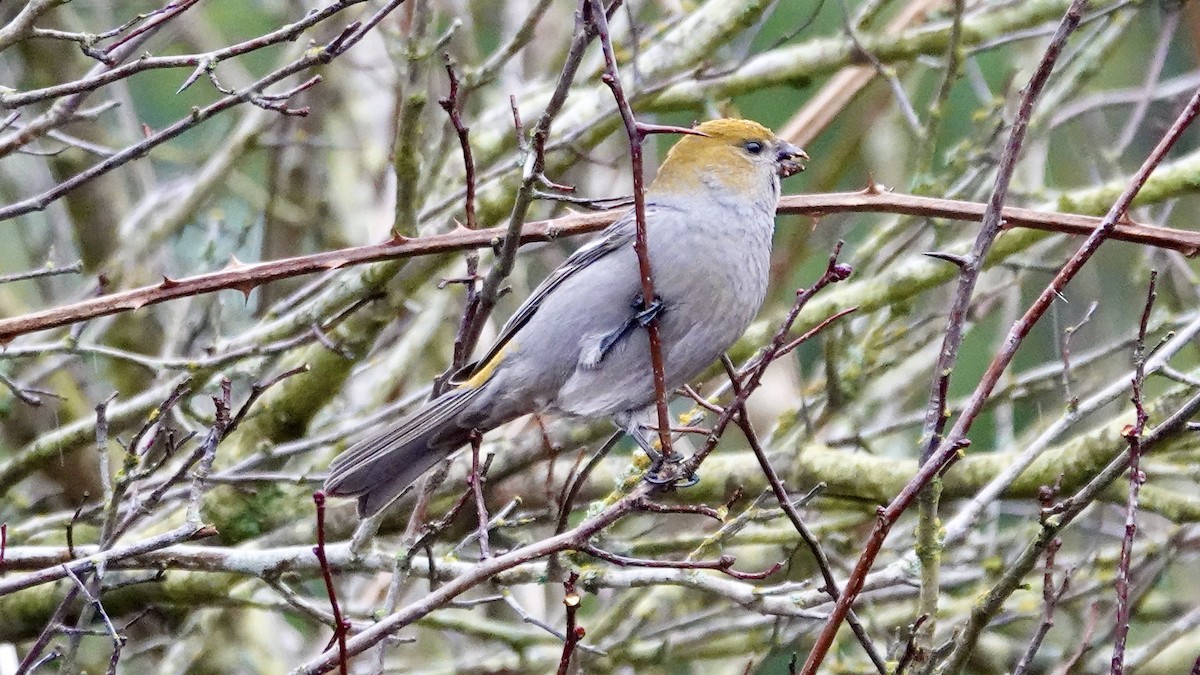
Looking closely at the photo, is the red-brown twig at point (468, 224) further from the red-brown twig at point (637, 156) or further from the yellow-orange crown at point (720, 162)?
the yellow-orange crown at point (720, 162)

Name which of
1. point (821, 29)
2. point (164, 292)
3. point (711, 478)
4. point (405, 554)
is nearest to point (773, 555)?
point (711, 478)

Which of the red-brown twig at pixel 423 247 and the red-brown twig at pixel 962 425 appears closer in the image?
the red-brown twig at pixel 962 425

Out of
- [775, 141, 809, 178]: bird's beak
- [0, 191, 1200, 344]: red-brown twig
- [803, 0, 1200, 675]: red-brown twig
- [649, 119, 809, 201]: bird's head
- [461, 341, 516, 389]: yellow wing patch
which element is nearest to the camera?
[803, 0, 1200, 675]: red-brown twig

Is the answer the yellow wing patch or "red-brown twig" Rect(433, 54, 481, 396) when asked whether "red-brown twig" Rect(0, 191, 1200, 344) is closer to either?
"red-brown twig" Rect(433, 54, 481, 396)

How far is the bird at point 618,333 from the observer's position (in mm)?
3904

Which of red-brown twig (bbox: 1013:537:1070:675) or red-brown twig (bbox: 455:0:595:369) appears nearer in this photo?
red-brown twig (bbox: 455:0:595:369)

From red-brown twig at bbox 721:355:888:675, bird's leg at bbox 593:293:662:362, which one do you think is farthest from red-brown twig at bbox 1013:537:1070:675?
bird's leg at bbox 593:293:662:362

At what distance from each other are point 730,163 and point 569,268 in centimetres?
61

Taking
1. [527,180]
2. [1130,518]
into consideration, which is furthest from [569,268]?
[1130,518]

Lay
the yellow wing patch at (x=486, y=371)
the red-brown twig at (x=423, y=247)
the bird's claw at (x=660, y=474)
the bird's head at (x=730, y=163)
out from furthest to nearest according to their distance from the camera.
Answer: the bird's head at (x=730, y=163)
the yellow wing patch at (x=486, y=371)
the red-brown twig at (x=423, y=247)
the bird's claw at (x=660, y=474)

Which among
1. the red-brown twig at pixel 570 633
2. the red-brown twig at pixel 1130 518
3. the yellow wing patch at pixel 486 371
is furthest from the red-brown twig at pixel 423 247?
the red-brown twig at pixel 570 633

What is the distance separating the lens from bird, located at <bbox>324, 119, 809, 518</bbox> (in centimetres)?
390

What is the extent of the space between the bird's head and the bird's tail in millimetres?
953

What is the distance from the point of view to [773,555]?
Answer: 632 centimetres
